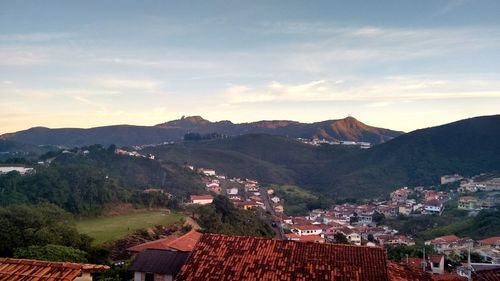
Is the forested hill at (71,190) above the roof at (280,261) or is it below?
below

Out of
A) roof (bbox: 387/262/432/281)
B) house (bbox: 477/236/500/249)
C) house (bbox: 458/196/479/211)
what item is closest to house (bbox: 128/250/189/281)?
roof (bbox: 387/262/432/281)

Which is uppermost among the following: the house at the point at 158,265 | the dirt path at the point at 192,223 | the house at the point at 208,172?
the house at the point at 158,265

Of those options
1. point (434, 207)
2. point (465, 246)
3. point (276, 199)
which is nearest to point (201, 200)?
point (276, 199)

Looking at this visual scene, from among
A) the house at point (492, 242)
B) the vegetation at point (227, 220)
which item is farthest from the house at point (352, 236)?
the house at point (492, 242)

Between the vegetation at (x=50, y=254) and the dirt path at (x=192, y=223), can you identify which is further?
the dirt path at (x=192, y=223)

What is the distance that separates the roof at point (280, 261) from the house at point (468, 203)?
56.4 meters

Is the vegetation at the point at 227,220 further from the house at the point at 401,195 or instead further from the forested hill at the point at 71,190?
the house at the point at 401,195

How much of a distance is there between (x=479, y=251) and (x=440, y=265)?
17697mm

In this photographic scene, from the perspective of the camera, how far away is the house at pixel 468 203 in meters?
62.6

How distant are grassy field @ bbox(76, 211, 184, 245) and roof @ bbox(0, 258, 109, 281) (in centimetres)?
3176

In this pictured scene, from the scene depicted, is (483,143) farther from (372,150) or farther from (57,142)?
(57,142)

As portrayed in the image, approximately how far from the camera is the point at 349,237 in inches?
2003

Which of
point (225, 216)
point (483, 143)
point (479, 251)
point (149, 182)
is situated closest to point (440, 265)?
point (479, 251)

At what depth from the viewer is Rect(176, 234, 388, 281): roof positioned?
10906mm
